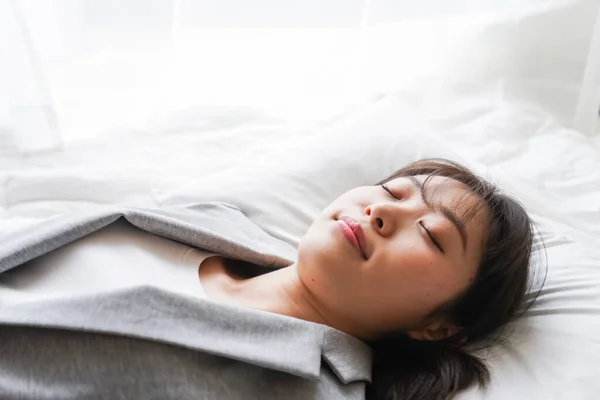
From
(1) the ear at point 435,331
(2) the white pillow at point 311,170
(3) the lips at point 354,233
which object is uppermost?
(3) the lips at point 354,233

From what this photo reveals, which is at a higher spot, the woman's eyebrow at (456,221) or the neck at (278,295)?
the woman's eyebrow at (456,221)

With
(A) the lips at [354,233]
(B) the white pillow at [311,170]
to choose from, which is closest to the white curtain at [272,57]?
(B) the white pillow at [311,170]

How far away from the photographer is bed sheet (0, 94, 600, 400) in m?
0.88

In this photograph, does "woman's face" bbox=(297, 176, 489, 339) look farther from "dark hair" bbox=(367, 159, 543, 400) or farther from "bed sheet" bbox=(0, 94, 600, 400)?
"bed sheet" bbox=(0, 94, 600, 400)

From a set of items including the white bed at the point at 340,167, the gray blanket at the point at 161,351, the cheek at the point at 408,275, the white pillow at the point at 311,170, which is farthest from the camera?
the white pillow at the point at 311,170

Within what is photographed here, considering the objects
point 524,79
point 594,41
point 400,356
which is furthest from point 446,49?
point 400,356

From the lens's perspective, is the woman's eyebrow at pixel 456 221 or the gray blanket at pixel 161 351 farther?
the woman's eyebrow at pixel 456 221

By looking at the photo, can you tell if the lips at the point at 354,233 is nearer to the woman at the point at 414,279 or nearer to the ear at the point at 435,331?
the woman at the point at 414,279

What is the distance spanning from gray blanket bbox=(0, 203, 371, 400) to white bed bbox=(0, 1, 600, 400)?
26cm

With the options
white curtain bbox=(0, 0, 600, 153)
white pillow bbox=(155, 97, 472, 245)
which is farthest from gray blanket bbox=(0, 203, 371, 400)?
white curtain bbox=(0, 0, 600, 153)

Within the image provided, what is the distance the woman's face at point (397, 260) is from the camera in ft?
2.88

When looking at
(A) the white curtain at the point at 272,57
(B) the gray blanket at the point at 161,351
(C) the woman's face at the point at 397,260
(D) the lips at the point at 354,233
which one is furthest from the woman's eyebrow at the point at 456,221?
(A) the white curtain at the point at 272,57

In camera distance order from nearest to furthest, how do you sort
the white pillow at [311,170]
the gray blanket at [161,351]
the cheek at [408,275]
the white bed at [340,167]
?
the gray blanket at [161,351] < the cheek at [408,275] < the white bed at [340,167] < the white pillow at [311,170]

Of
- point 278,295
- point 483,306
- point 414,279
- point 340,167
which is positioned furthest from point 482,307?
point 340,167
